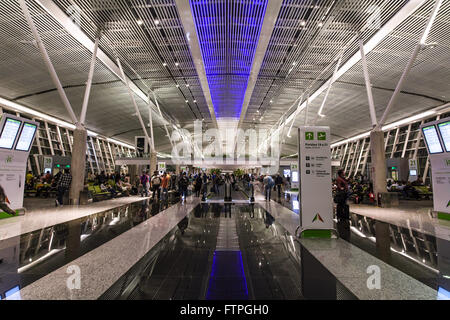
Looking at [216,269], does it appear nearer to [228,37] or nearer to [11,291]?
[11,291]

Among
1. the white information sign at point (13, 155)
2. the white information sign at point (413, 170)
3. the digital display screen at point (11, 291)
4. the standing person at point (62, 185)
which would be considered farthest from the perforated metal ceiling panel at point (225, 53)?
the digital display screen at point (11, 291)

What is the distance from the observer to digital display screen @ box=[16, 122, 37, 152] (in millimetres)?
7966

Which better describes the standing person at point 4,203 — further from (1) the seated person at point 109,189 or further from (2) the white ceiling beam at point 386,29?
(2) the white ceiling beam at point 386,29

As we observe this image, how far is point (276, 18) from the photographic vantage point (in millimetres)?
11711

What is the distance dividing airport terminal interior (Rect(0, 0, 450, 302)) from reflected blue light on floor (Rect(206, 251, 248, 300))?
27 millimetres

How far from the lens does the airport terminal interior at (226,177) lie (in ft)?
10.6

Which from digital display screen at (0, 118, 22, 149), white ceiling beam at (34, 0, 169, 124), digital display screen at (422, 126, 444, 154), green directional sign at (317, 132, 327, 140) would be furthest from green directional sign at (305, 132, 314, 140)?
white ceiling beam at (34, 0, 169, 124)

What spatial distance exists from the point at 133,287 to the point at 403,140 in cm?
3263

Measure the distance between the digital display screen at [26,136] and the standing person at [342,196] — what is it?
33.8 feet

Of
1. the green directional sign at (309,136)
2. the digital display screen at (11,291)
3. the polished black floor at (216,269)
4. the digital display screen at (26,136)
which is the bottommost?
the polished black floor at (216,269)

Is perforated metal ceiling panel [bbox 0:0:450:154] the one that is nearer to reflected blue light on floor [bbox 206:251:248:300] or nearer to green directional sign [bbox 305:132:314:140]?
green directional sign [bbox 305:132:314:140]

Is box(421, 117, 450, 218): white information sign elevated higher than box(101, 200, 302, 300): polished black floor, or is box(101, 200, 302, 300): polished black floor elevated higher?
box(421, 117, 450, 218): white information sign
